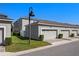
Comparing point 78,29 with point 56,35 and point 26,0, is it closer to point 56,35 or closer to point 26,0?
point 56,35

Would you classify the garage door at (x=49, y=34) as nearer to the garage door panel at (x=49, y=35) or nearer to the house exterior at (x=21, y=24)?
the garage door panel at (x=49, y=35)

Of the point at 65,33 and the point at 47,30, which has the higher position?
the point at 47,30

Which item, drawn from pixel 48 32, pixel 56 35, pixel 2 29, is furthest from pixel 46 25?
pixel 2 29

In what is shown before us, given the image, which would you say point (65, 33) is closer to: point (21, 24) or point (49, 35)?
point (49, 35)

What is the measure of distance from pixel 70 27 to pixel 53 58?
23.9m

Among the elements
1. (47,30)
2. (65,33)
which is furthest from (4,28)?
(65,33)

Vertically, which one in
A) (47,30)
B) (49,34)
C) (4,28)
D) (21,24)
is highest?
(21,24)

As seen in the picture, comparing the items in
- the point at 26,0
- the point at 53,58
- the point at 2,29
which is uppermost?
the point at 26,0

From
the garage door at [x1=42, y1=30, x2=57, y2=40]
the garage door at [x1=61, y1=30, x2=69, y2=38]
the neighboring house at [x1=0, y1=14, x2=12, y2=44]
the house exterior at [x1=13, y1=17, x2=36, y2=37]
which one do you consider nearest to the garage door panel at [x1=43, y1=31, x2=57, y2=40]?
the garage door at [x1=42, y1=30, x2=57, y2=40]

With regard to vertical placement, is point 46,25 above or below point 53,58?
above

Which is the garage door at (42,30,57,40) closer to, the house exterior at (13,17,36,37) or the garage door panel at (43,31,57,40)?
the garage door panel at (43,31,57,40)

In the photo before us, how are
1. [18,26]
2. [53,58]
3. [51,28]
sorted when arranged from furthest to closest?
[18,26] → [51,28] → [53,58]

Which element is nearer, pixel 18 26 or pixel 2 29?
pixel 2 29

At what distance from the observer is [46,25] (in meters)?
26.3
